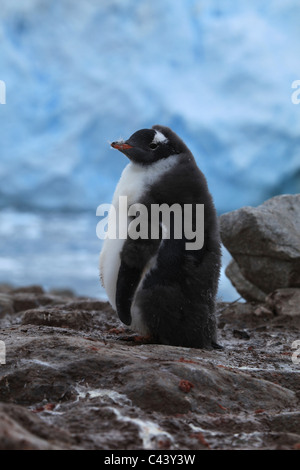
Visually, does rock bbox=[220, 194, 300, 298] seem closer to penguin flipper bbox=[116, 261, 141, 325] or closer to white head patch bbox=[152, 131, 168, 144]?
white head patch bbox=[152, 131, 168, 144]

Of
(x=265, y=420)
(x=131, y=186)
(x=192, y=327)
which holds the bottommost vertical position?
(x=265, y=420)

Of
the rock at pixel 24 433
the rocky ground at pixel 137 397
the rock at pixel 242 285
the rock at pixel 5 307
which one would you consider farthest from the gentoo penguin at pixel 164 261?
the rock at pixel 5 307

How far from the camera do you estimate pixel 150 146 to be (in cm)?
433

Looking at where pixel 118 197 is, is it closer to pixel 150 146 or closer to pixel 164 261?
pixel 150 146

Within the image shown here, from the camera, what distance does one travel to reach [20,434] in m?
1.94

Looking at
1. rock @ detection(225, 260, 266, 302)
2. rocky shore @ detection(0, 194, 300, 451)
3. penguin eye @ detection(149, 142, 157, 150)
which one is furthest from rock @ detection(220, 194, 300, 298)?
penguin eye @ detection(149, 142, 157, 150)

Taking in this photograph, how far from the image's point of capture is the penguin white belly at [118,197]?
4.09 metres

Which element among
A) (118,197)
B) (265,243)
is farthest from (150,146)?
(265,243)

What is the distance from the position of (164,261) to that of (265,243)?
4422 mm

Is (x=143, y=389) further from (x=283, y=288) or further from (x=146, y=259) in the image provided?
(x=283, y=288)

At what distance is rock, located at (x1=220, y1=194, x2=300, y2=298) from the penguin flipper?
14.3 ft
